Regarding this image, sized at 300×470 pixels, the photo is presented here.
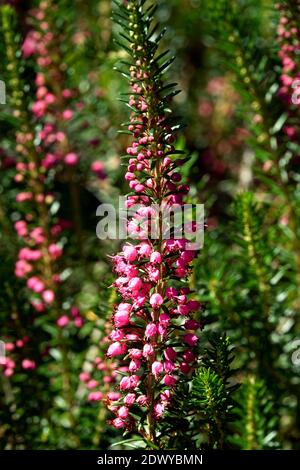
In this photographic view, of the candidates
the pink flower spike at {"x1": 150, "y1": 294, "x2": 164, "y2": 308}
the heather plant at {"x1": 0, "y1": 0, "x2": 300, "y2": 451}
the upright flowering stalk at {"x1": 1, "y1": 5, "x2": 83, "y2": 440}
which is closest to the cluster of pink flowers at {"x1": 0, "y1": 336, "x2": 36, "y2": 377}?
the heather plant at {"x1": 0, "y1": 0, "x2": 300, "y2": 451}

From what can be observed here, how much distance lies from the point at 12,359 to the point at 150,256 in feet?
3.87

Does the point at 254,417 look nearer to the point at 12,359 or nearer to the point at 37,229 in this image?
the point at 12,359

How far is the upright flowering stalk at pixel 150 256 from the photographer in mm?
1416

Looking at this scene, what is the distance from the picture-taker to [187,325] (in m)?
1.46

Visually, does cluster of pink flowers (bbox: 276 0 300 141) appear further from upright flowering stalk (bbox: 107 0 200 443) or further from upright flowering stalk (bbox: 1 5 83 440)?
upright flowering stalk (bbox: 1 5 83 440)

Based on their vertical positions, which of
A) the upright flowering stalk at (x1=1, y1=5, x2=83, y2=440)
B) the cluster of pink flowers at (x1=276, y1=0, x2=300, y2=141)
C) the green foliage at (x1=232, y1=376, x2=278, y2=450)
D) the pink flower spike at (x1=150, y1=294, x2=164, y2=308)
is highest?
the cluster of pink flowers at (x1=276, y1=0, x2=300, y2=141)

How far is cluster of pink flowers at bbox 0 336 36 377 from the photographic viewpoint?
2230mm

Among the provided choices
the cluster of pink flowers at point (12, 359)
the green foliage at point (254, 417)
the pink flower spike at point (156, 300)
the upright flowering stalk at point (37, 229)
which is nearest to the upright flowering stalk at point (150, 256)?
the pink flower spike at point (156, 300)

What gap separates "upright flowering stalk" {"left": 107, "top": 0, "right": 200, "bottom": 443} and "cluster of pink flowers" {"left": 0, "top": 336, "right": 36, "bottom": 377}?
2.84ft

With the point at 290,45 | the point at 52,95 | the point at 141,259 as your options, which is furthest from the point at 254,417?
the point at 52,95

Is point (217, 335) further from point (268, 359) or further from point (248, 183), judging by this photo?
point (248, 183)

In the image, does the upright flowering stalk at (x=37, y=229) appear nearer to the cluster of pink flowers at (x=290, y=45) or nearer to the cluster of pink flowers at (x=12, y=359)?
the cluster of pink flowers at (x=12, y=359)

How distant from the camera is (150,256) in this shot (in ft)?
4.66

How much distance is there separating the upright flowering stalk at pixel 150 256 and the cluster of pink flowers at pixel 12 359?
0.86 meters
